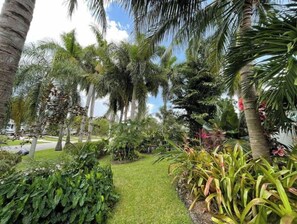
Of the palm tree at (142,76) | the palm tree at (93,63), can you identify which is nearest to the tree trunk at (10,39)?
the palm tree at (142,76)

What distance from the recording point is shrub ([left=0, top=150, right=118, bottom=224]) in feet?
9.61

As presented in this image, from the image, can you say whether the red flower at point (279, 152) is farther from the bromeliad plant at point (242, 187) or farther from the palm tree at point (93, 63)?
the palm tree at point (93, 63)

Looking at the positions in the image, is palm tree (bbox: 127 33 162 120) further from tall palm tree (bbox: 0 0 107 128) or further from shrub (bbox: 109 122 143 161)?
tall palm tree (bbox: 0 0 107 128)

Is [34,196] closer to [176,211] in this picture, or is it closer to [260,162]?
[176,211]

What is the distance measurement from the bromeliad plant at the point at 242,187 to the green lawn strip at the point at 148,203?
43 cm

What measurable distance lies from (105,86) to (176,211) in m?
12.2

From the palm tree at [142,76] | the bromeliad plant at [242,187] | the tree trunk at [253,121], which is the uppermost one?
the palm tree at [142,76]

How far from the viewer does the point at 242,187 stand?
10.2 ft

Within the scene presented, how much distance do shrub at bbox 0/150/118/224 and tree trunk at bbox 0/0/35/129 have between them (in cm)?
164

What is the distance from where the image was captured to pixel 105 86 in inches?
577

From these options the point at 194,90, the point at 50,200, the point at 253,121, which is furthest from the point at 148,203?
the point at 194,90

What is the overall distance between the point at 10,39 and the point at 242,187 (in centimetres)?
364

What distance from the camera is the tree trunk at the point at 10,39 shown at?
6.23ft

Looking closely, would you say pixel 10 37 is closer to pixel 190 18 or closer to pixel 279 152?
pixel 190 18
